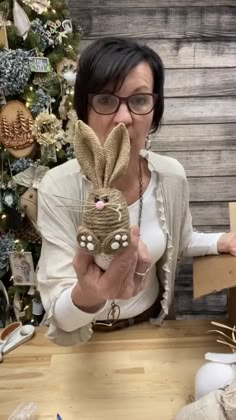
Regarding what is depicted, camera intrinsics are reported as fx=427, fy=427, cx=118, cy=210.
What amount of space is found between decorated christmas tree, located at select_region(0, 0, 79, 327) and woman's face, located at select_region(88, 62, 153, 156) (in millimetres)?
556

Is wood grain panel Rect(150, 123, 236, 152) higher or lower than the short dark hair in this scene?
lower

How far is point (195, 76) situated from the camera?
5.23ft

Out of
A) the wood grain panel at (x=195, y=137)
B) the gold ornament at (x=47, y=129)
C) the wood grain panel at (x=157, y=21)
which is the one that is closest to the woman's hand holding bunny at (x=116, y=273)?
the gold ornament at (x=47, y=129)

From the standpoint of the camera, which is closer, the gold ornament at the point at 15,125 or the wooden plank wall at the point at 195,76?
the gold ornament at the point at 15,125

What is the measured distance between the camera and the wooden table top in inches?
32.1

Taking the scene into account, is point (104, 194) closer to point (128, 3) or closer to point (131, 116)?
point (131, 116)

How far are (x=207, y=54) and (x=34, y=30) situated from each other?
645 millimetres

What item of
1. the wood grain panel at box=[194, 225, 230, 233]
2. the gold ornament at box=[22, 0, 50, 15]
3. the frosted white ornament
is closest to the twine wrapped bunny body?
the frosted white ornament

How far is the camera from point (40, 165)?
1.41 meters

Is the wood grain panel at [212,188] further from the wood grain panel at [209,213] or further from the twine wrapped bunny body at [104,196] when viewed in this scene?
the twine wrapped bunny body at [104,196]

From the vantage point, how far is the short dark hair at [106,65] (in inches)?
31.4

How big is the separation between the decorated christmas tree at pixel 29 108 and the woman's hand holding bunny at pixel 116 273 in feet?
2.71

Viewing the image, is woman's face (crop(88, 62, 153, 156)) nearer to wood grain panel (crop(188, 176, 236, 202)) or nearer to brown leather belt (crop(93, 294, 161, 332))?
brown leather belt (crop(93, 294, 161, 332))

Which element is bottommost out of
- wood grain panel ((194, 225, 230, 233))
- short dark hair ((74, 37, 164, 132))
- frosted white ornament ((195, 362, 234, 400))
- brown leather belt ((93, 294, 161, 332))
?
wood grain panel ((194, 225, 230, 233))
